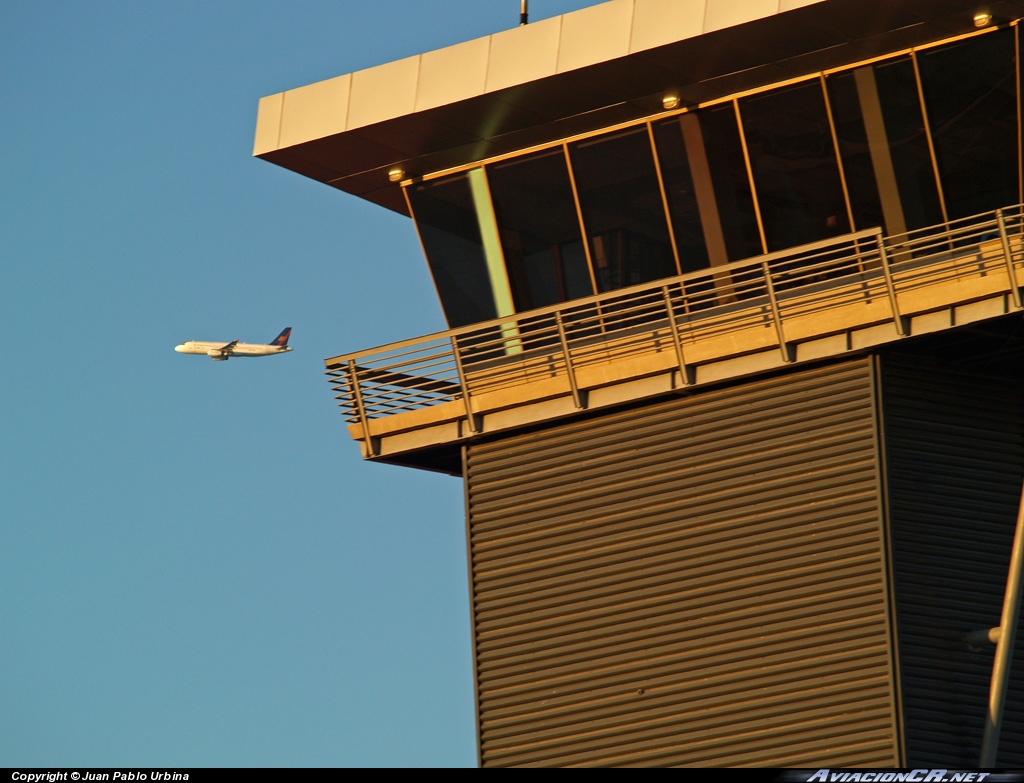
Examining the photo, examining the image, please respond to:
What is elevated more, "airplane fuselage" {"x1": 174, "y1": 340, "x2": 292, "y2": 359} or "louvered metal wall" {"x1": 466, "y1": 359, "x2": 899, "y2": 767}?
"airplane fuselage" {"x1": 174, "y1": 340, "x2": 292, "y2": 359}

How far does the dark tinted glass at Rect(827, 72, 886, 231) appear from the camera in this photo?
20641 mm

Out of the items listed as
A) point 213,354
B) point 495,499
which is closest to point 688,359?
point 495,499

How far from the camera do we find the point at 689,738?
19656mm

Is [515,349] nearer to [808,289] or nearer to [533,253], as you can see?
[533,253]

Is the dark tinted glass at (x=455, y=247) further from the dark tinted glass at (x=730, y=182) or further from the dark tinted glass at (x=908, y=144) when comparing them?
the dark tinted glass at (x=908, y=144)

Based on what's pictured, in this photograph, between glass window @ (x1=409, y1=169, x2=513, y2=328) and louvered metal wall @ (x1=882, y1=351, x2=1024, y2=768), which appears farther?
glass window @ (x1=409, y1=169, x2=513, y2=328)

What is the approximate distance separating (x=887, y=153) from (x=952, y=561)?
16.3 ft

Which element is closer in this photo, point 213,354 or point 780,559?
point 780,559

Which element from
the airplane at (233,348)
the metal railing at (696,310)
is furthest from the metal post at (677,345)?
the airplane at (233,348)

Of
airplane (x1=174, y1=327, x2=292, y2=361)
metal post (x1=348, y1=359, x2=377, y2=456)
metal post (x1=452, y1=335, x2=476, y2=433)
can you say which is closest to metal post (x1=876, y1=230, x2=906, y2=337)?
metal post (x1=452, y1=335, x2=476, y2=433)

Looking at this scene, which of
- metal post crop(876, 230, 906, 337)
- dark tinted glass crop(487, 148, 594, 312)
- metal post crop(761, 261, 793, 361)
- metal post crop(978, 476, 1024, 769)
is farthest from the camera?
dark tinted glass crop(487, 148, 594, 312)

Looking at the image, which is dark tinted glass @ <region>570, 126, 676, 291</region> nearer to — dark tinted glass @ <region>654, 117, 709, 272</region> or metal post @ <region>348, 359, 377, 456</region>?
dark tinted glass @ <region>654, 117, 709, 272</region>

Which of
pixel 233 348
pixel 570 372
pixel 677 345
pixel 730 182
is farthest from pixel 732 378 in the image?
pixel 233 348

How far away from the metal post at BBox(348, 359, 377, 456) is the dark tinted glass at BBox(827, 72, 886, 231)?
670cm
